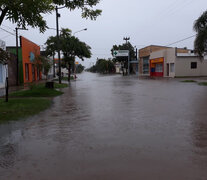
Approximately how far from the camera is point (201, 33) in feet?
68.8

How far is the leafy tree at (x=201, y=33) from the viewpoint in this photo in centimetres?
2096

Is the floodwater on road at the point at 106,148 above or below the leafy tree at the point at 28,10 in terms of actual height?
below

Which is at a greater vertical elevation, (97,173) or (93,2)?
(93,2)

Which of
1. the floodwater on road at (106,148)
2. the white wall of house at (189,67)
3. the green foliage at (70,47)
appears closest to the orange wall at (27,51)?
the green foliage at (70,47)

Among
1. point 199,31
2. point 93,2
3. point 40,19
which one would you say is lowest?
point 40,19

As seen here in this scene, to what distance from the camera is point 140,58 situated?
211 ft

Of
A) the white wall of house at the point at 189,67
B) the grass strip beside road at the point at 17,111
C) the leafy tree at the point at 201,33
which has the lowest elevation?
the grass strip beside road at the point at 17,111

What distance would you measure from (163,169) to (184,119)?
4.00 m

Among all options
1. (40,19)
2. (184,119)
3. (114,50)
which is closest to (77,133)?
(184,119)

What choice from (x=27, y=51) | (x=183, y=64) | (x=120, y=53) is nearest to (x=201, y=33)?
(x=183, y=64)

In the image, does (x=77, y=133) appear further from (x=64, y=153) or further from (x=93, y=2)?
(x=93, y=2)

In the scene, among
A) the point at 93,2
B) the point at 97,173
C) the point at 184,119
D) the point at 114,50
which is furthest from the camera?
the point at 114,50

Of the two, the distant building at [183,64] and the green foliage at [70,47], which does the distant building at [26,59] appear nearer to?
the green foliage at [70,47]

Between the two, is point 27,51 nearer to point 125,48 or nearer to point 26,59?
point 26,59
